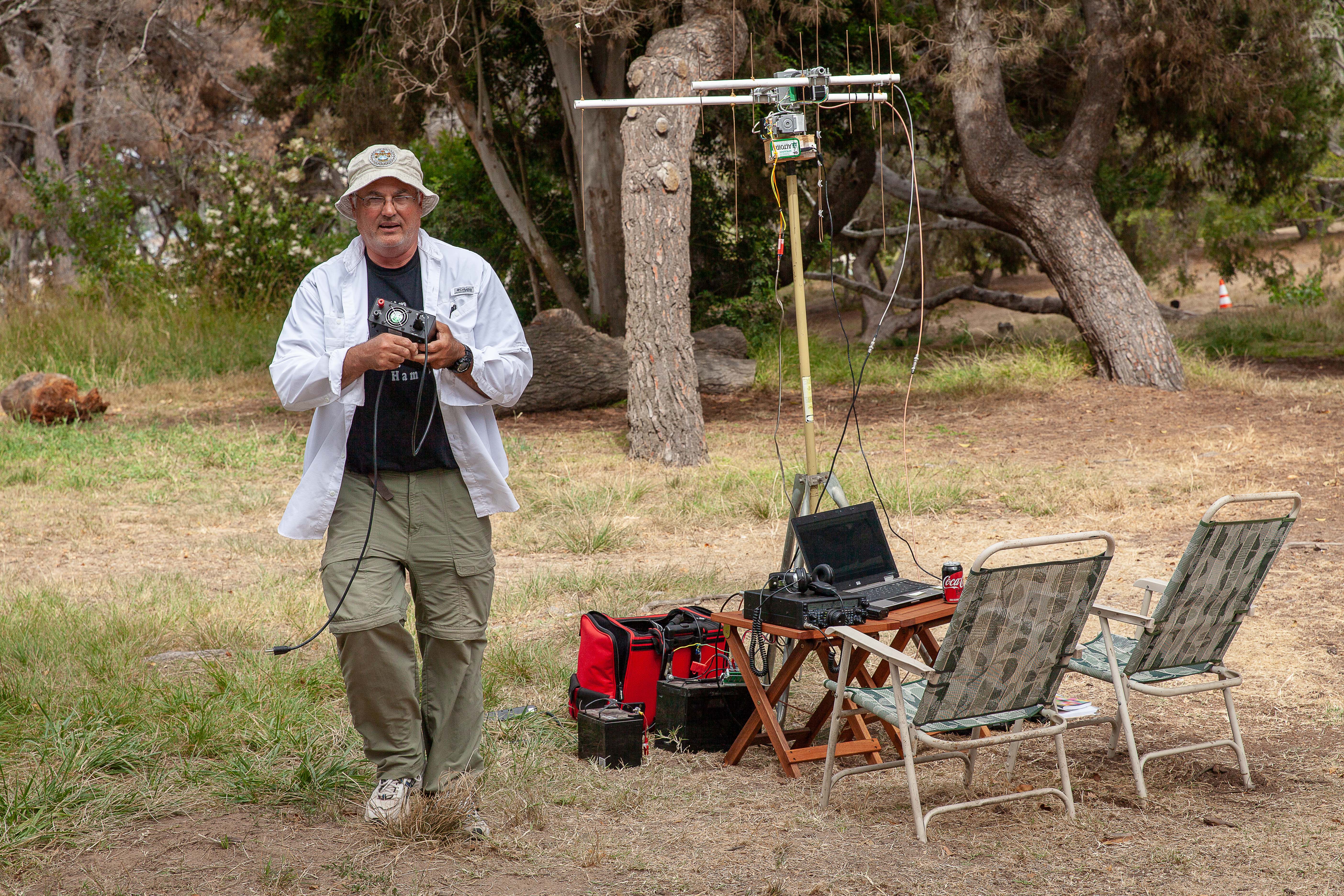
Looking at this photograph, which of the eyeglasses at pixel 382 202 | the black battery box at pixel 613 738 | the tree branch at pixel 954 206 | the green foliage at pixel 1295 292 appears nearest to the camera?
the eyeglasses at pixel 382 202

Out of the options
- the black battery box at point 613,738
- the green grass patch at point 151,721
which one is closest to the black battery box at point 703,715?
the black battery box at point 613,738

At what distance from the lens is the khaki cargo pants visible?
3443mm

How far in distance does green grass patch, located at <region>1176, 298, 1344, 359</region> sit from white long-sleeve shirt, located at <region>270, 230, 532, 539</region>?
13.7 meters

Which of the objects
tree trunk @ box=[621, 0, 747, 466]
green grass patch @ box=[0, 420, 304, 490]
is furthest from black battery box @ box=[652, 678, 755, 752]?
green grass patch @ box=[0, 420, 304, 490]

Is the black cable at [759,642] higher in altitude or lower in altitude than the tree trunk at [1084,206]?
lower

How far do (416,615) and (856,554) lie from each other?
1.64 m

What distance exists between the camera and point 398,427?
3.55 meters

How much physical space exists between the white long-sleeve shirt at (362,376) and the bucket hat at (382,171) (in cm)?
15

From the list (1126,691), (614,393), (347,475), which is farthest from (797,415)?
(347,475)

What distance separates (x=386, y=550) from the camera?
3512mm

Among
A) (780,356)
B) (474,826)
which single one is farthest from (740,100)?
(474,826)

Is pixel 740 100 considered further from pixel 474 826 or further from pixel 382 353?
pixel 474 826

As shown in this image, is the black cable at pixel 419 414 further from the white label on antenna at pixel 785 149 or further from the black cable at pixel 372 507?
the white label on antenna at pixel 785 149

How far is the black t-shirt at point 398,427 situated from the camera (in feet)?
11.6
